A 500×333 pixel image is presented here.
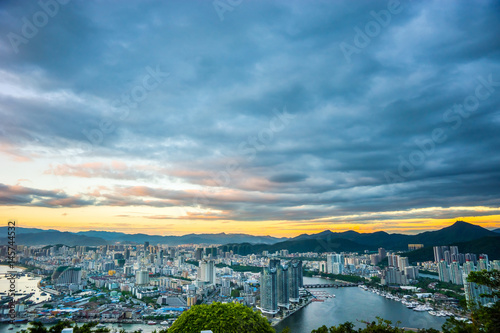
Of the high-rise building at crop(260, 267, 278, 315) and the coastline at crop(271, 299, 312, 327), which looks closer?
the coastline at crop(271, 299, 312, 327)

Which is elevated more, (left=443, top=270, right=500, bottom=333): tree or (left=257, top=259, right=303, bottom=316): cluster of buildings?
(left=443, top=270, right=500, bottom=333): tree

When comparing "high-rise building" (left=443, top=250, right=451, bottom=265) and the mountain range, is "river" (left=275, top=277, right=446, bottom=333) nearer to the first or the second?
"high-rise building" (left=443, top=250, right=451, bottom=265)

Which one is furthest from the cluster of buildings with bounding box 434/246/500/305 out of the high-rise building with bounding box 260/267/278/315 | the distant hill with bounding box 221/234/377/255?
the distant hill with bounding box 221/234/377/255

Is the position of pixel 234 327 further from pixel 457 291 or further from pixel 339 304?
pixel 457 291

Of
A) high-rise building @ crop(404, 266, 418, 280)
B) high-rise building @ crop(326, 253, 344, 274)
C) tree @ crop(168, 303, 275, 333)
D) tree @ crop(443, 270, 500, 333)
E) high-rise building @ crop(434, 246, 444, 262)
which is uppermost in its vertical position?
tree @ crop(443, 270, 500, 333)

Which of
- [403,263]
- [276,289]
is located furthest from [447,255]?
[276,289]

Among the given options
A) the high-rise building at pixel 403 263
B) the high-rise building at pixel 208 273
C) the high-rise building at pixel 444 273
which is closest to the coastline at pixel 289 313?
the high-rise building at pixel 208 273
